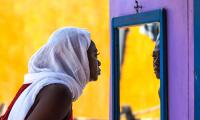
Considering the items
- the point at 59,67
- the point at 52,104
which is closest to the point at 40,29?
the point at 59,67

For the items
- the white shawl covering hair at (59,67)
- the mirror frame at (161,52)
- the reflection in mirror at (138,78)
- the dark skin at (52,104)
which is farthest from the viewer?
the reflection in mirror at (138,78)

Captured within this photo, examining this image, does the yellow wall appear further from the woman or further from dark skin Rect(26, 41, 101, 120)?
dark skin Rect(26, 41, 101, 120)

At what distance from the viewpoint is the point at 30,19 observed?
22.3 feet

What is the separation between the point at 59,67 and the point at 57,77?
0.27ft

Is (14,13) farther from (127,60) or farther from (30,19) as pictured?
(127,60)

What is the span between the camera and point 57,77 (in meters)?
Answer: 2.07

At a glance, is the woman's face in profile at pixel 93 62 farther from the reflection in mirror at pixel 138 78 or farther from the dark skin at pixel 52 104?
the reflection in mirror at pixel 138 78

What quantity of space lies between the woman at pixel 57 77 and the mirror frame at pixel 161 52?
1.24ft

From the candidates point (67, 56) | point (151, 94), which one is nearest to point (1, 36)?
point (151, 94)

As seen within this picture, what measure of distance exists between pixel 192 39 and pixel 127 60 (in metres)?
5.13

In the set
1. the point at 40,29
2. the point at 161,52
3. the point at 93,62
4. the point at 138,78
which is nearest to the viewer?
the point at 93,62

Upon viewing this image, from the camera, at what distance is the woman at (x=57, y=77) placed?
193cm
